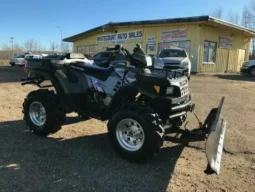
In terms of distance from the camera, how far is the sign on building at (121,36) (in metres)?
27.1

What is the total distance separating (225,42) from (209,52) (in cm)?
246

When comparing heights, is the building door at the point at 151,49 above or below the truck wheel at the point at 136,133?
above

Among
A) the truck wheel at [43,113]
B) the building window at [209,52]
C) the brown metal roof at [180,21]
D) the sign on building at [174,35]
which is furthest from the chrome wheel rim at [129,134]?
the building window at [209,52]

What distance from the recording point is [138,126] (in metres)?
4.45

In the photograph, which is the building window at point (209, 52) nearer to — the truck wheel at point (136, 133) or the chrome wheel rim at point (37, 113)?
the chrome wheel rim at point (37, 113)

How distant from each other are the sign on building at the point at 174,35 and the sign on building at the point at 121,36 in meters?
2.72

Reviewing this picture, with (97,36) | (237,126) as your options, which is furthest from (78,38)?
(237,126)

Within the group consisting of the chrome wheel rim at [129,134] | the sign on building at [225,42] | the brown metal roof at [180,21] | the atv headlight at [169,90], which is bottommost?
the chrome wheel rim at [129,134]

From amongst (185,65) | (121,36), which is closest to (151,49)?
(121,36)

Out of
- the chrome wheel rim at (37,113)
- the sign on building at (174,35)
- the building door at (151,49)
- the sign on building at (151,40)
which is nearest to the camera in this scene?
the chrome wheel rim at (37,113)

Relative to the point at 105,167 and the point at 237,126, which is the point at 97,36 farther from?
the point at 105,167

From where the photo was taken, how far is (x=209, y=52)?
78.6 feet

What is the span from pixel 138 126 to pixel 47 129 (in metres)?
1.99

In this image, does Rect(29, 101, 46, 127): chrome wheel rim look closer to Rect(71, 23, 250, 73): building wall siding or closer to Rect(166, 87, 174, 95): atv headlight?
Rect(166, 87, 174, 95): atv headlight
